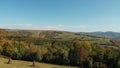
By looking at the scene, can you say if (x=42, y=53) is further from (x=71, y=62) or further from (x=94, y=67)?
(x=94, y=67)

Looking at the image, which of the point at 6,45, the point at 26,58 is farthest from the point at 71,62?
the point at 6,45

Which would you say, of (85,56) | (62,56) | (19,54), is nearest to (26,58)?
(19,54)

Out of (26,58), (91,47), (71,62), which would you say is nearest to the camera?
(71,62)

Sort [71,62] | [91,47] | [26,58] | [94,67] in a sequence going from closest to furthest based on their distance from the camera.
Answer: [94,67] → [71,62] → [26,58] → [91,47]

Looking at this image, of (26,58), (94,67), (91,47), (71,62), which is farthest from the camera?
(91,47)

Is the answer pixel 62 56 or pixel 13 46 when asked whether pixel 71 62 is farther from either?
pixel 13 46

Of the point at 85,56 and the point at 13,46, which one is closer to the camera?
the point at 85,56

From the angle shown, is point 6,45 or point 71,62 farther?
point 6,45

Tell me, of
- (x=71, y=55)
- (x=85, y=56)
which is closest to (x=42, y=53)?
(x=71, y=55)

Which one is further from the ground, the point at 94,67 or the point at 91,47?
the point at 91,47
